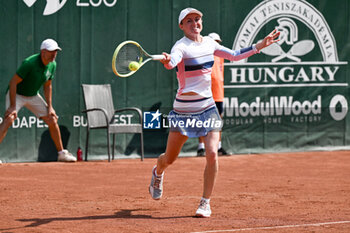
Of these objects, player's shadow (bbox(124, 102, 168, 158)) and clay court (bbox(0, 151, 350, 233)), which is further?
player's shadow (bbox(124, 102, 168, 158))

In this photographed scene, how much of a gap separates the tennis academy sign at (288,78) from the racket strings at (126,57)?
5.98 meters

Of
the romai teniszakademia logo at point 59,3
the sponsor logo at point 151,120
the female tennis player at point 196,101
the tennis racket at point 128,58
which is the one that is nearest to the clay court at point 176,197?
the female tennis player at point 196,101

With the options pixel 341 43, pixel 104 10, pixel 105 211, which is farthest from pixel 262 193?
pixel 341 43

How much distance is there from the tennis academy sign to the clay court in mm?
1156

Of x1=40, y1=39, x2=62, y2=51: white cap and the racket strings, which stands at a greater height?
x1=40, y1=39, x2=62, y2=51: white cap

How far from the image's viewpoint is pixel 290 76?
12.4 m

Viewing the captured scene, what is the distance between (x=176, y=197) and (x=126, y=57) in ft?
6.85

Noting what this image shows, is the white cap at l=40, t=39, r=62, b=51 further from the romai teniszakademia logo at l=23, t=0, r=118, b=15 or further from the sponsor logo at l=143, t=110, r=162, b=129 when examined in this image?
the sponsor logo at l=143, t=110, r=162, b=129

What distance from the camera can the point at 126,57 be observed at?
6.08 metres

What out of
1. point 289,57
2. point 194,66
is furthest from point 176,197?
point 289,57

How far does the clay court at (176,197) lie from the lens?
5.93 meters

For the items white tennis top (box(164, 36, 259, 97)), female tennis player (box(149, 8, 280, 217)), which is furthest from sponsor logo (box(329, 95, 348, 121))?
white tennis top (box(164, 36, 259, 97))

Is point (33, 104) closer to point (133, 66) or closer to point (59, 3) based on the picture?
point (59, 3)

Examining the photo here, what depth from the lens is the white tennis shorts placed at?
1038cm
